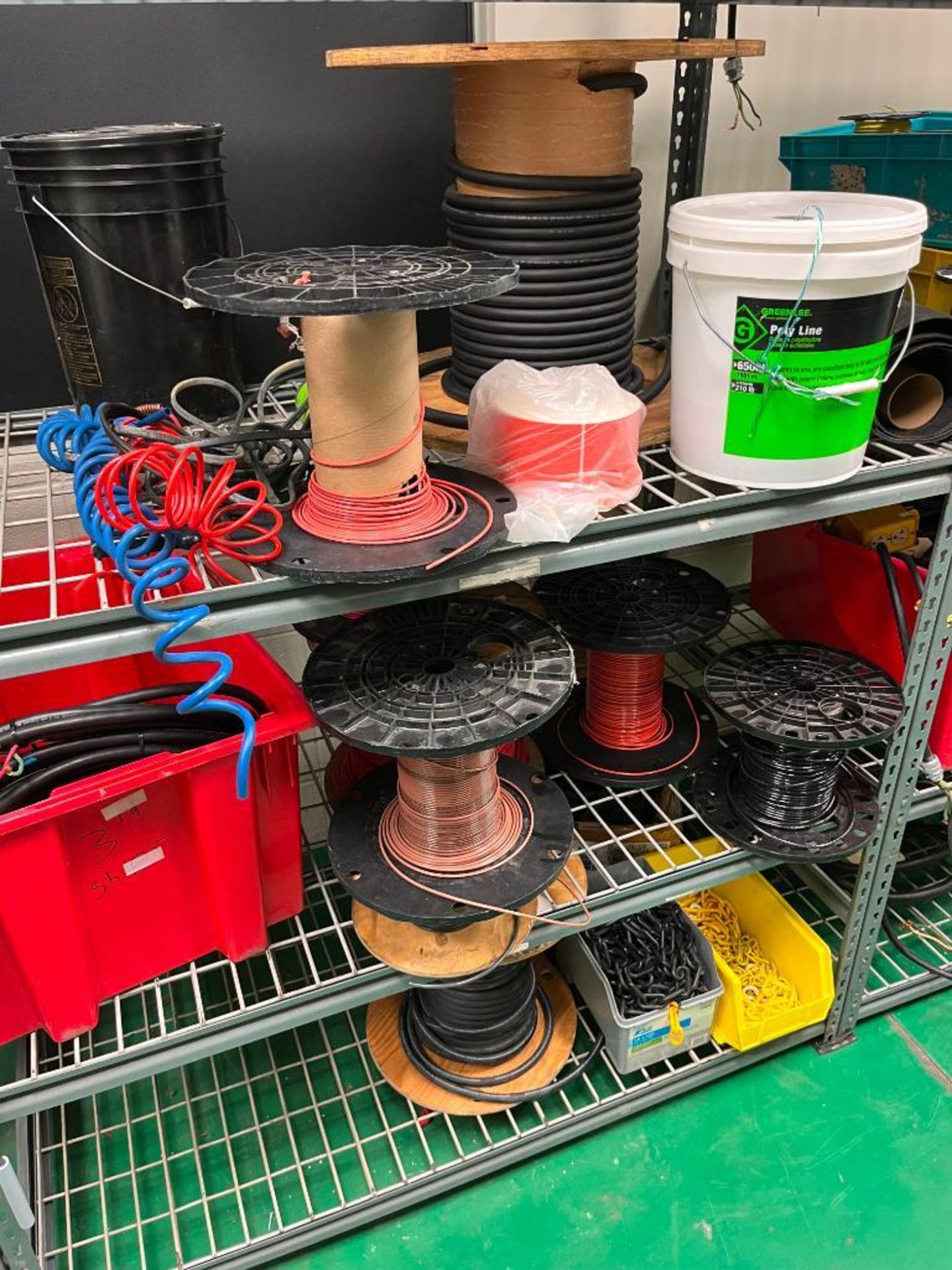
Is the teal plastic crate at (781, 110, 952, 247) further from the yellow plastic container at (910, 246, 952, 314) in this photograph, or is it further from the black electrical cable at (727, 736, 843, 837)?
the black electrical cable at (727, 736, 843, 837)

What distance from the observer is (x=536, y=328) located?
121 cm

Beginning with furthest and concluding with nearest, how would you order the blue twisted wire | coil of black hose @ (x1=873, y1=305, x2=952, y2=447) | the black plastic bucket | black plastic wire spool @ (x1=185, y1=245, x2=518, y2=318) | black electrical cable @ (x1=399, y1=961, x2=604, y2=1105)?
black electrical cable @ (x1=399, y1=961, x2=604, y2=1105)
coil of black hose @ (x1=873, y1=305, x2=952, y2=447)
the black plastic bucket
the blue twisted wire
black plastic wire spool @ (x1=185, y1=245, x2=518, y2=318)

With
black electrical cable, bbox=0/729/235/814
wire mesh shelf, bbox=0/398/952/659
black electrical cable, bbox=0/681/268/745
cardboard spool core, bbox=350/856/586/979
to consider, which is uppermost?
wire mesh shelf, bbox=0/398/952/659

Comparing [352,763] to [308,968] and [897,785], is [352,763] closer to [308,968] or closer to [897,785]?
[308,968]

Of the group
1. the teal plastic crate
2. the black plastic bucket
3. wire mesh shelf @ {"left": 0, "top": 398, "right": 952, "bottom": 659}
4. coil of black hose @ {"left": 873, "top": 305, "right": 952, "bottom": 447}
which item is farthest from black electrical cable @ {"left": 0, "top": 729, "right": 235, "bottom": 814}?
the teal plastic crate

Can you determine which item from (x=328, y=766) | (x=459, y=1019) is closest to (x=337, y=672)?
(x=328, y=766)

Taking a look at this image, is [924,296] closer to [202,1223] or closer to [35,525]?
[35,525]

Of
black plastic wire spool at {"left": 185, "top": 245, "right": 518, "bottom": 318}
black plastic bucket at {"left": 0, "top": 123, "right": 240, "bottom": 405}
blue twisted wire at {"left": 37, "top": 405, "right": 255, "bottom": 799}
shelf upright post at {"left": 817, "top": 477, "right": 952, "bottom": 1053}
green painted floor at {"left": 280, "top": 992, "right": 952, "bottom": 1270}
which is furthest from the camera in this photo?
green painted floor at {"left": 280, "top": 992, "right": 952, "bottom": 1270}

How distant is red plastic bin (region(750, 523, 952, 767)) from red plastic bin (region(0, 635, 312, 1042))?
97cm

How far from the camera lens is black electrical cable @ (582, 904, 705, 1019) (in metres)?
1.60

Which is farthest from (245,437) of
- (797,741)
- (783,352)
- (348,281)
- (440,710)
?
(797,741)

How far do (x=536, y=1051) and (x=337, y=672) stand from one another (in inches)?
35.5

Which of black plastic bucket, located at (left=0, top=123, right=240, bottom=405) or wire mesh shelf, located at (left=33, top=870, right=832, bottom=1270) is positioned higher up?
black plastic bucket, located at (left=0, top=123, right=240, bottom=405)

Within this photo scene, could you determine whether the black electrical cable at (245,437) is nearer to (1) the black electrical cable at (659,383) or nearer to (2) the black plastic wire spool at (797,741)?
(1) the black electrical cable at (659,383)
